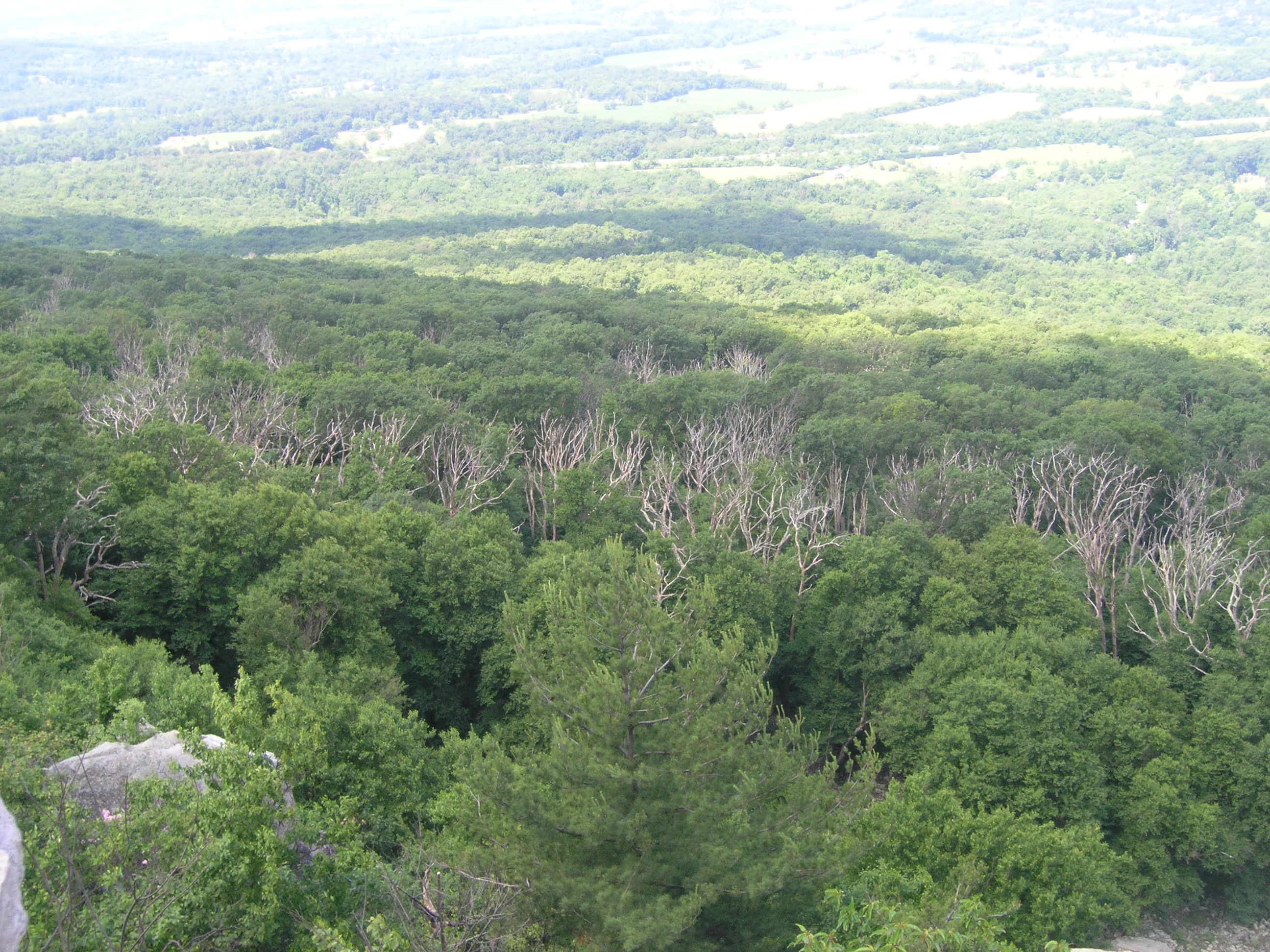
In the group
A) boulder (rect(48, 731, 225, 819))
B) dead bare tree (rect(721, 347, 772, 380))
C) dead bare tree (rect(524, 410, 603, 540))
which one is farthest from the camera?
dead bare tree (rect(721, 347, 772, 380))

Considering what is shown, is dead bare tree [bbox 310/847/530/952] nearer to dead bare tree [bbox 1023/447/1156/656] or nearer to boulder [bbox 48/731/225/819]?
boulder [bbox 48/731/225/819]

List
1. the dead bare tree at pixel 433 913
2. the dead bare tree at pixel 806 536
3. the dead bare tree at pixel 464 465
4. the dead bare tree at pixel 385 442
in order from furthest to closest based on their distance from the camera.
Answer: the dead bare tree at pixel 385 442
the dead bare tree at pixel 464 465
the dead bare tree at pixel 806 536
the dead bare tree at pixel 433 913

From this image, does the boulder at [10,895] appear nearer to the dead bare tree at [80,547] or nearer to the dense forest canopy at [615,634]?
the dense forest canopy at [615,634]

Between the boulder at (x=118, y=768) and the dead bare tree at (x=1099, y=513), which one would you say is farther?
the dead bare tree at (x=1099, y=513)

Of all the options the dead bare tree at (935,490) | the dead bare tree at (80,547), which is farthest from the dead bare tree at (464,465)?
the dead bare tree at (935,490)

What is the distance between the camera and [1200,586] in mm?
33344

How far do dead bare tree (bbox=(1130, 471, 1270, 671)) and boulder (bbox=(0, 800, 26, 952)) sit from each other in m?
33.4

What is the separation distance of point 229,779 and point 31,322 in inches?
2447

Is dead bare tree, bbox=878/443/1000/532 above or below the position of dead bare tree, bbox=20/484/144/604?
below

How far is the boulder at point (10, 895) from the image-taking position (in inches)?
367

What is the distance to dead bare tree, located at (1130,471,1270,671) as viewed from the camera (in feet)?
112

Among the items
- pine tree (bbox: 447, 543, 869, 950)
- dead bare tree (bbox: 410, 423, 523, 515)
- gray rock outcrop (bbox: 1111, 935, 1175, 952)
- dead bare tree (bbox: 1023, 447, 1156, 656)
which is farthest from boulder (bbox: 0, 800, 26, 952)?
dead bare tree (bbox: 1023, 447, 1156, 656)

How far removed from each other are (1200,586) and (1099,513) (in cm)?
1426

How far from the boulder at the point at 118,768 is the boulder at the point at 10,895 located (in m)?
4.36
